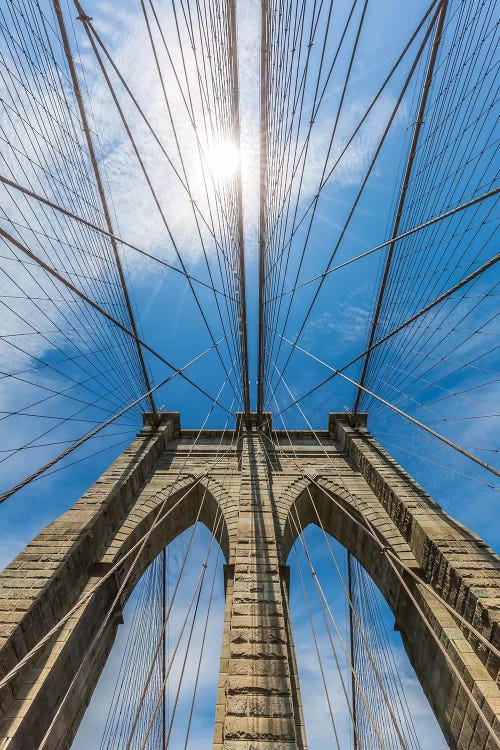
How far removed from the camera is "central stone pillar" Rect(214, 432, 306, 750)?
4.29 metres

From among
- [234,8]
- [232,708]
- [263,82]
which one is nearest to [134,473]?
[232,708]

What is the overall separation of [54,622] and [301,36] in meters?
9.93

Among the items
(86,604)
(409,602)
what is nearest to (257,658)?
(86,604)

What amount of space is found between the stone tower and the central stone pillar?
0.7 inches

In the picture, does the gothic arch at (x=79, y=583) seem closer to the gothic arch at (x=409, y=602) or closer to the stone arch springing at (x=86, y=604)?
the stone arch springing at (x=86, y=604)

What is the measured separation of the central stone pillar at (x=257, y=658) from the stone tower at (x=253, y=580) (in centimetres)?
2

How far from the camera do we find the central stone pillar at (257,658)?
14.1ft

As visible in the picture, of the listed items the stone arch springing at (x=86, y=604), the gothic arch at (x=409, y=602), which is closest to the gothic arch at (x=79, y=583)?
the stone arch springing at (x=86, y=604)

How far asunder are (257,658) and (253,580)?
50.7 inches

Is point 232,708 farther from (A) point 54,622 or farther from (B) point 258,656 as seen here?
(A) point 54,622

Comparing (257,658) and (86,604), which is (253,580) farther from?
(86,604)

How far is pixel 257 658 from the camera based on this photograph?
16.7 feet

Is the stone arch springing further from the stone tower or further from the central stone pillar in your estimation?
the central stone pillar

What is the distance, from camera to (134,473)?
9.66m
